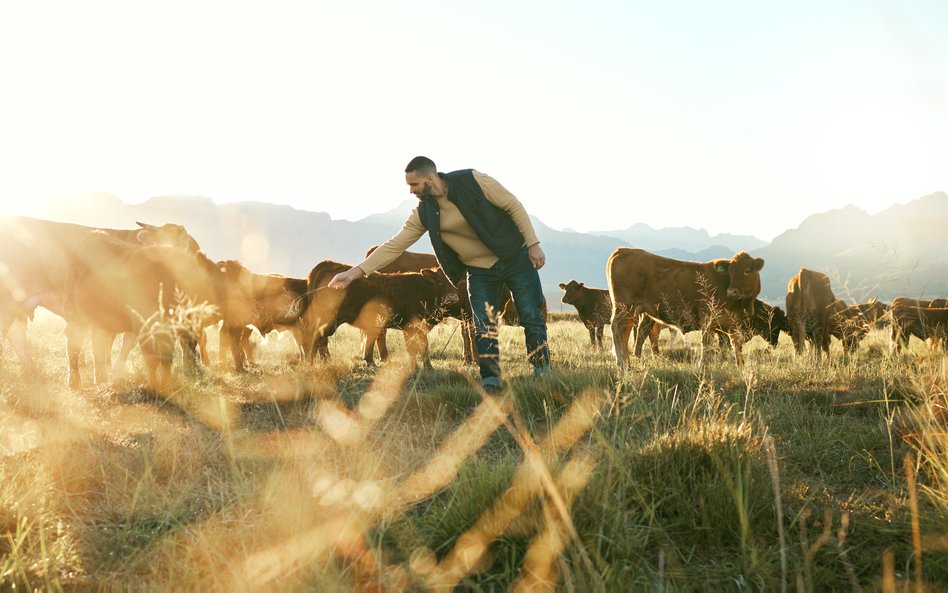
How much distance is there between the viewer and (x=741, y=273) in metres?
10.5

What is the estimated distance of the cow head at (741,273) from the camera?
34.0 ft

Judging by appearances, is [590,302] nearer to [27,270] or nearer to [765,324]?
[765,324]

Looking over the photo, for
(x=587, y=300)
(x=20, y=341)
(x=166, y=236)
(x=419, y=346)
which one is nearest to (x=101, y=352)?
(x=20, y=341)

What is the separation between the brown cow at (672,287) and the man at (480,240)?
3.83m

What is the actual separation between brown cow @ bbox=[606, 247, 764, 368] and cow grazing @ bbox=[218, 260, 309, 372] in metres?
5.35

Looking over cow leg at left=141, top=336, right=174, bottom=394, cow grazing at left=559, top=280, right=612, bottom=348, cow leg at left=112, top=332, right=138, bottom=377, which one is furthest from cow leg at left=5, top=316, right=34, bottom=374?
cow grazing at left=559, top=280, right=612, bottom=348

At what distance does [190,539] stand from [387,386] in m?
4.28

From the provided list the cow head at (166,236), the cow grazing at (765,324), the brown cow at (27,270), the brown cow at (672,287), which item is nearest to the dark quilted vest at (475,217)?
the brown cow at (672,287)

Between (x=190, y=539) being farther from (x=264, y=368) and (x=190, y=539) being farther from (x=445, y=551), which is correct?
(x=264, y=368)

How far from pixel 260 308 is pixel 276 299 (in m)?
0.33

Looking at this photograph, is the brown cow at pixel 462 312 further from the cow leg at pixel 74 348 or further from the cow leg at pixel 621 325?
the cow leg at pixel 74 348

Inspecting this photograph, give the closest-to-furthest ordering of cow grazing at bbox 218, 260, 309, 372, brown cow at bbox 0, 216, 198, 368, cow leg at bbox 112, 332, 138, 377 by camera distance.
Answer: cow leg at bbox 112, 332, 138, 377, brown cow at bbox 0, 216, 198, 368, cow grazing at bbox 218, 260, 309, 372

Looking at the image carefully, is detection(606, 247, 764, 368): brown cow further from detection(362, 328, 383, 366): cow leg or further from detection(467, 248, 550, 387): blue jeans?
detection(362, 328, 383, 366): cow leg

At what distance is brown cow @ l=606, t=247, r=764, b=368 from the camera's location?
1019 cm
